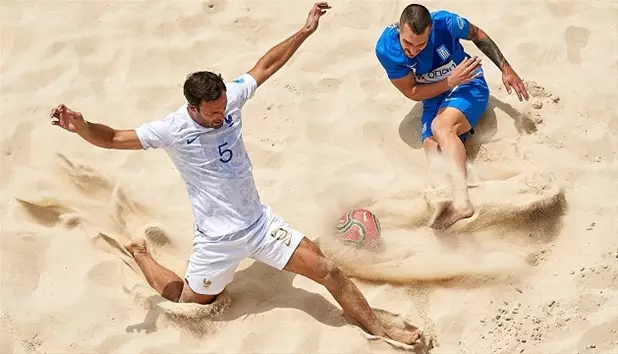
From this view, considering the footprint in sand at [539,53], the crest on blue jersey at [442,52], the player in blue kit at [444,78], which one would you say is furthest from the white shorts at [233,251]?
the footprint in sand at [539,53]

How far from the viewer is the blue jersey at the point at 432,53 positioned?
4.55 metres

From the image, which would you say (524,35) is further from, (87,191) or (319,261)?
(87,191)

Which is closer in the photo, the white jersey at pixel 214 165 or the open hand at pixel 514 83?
the white jersey at pixel 214 165

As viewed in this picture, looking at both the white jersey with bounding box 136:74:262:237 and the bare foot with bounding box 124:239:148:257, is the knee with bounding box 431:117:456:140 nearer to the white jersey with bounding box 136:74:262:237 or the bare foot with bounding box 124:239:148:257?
the white jersey with bounding box 136:74:262:237

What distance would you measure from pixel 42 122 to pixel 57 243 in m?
1.20

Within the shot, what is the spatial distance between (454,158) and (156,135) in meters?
1.76

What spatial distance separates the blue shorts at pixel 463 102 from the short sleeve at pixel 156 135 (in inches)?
68.1

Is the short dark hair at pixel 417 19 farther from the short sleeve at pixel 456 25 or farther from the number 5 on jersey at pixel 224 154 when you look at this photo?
the number 5 on jersey at pixel 224 154

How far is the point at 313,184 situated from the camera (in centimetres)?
464

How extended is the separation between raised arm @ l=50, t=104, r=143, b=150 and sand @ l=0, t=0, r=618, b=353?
2.78 ft

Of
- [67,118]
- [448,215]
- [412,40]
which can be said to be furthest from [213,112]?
[448,215]

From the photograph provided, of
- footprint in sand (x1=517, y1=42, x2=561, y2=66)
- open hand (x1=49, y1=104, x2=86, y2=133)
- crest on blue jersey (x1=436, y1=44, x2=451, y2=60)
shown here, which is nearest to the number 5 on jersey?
open hand (x1=49, y1=104, x2=86, y2=133)

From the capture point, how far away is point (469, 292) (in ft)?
13.2

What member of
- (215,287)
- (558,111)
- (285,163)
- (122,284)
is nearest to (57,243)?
(122,284)
